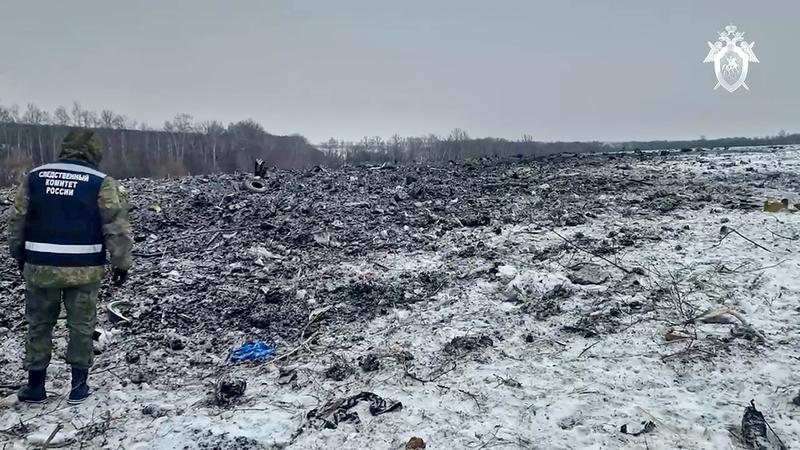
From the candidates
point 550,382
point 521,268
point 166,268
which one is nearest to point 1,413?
point 166,268

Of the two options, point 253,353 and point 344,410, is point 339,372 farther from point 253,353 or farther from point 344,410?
point 253,353

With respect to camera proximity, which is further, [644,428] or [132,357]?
[132,357]

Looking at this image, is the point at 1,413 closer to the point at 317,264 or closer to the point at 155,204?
the point at 317,264

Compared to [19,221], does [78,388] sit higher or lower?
lower

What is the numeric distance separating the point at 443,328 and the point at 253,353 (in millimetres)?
1474

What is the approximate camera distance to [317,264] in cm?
557

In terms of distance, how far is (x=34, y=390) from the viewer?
3070 millimetres

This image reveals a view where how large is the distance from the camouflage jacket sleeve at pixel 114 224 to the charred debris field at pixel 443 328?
0.89 meters

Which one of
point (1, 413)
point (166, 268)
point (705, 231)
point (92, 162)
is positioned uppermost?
point (92, 162)

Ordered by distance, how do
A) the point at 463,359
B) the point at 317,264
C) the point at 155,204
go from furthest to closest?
1. the point at 155,204
2. the point at 317,264
3. the point at 463,359

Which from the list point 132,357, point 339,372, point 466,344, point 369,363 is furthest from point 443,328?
point 132,357

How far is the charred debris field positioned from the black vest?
2.95ft

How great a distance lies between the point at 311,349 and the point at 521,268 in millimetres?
2361

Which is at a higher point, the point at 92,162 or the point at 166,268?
the point at 92,162
